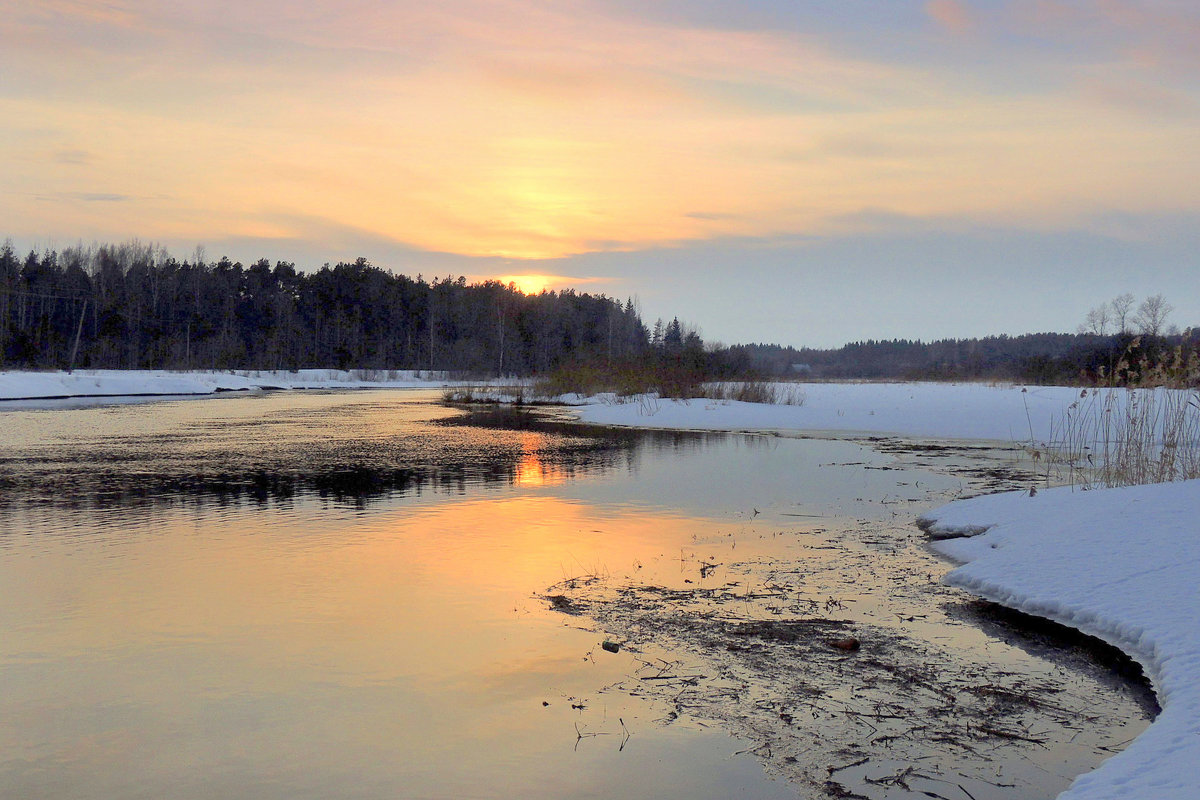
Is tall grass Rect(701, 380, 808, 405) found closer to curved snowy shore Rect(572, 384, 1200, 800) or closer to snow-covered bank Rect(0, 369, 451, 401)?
curved snowy shore Rect(572, 384, 1200, 800)

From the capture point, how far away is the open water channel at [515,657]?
16.4 ft

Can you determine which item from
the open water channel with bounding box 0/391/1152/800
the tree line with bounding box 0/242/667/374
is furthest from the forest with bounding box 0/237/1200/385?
the open water channel with bounding box 0/391/1152/800

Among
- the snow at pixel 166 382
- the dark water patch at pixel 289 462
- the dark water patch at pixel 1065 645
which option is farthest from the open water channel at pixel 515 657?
the snow at pixel 166 382

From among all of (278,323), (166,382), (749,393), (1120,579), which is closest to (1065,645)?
(1120,579)

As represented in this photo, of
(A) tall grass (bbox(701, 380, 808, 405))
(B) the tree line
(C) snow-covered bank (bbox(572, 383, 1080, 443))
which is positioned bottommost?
(C) snow-covered bank (bbox(572, 383, 1080, 443))

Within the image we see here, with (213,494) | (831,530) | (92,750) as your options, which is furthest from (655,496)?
(92,750)

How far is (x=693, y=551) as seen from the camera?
415 inches

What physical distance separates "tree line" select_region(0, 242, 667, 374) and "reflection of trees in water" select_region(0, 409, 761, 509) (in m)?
60.6

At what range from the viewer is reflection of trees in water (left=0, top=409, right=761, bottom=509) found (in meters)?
14.7

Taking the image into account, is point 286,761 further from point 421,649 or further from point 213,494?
point 213,494

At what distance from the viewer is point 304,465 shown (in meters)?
18.9

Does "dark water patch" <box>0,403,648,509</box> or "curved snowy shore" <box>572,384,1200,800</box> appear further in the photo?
"dark water patch" <box>0,403,648,509</box>

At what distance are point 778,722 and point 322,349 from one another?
104600mm

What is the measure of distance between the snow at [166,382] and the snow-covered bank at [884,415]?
28.8 meters
